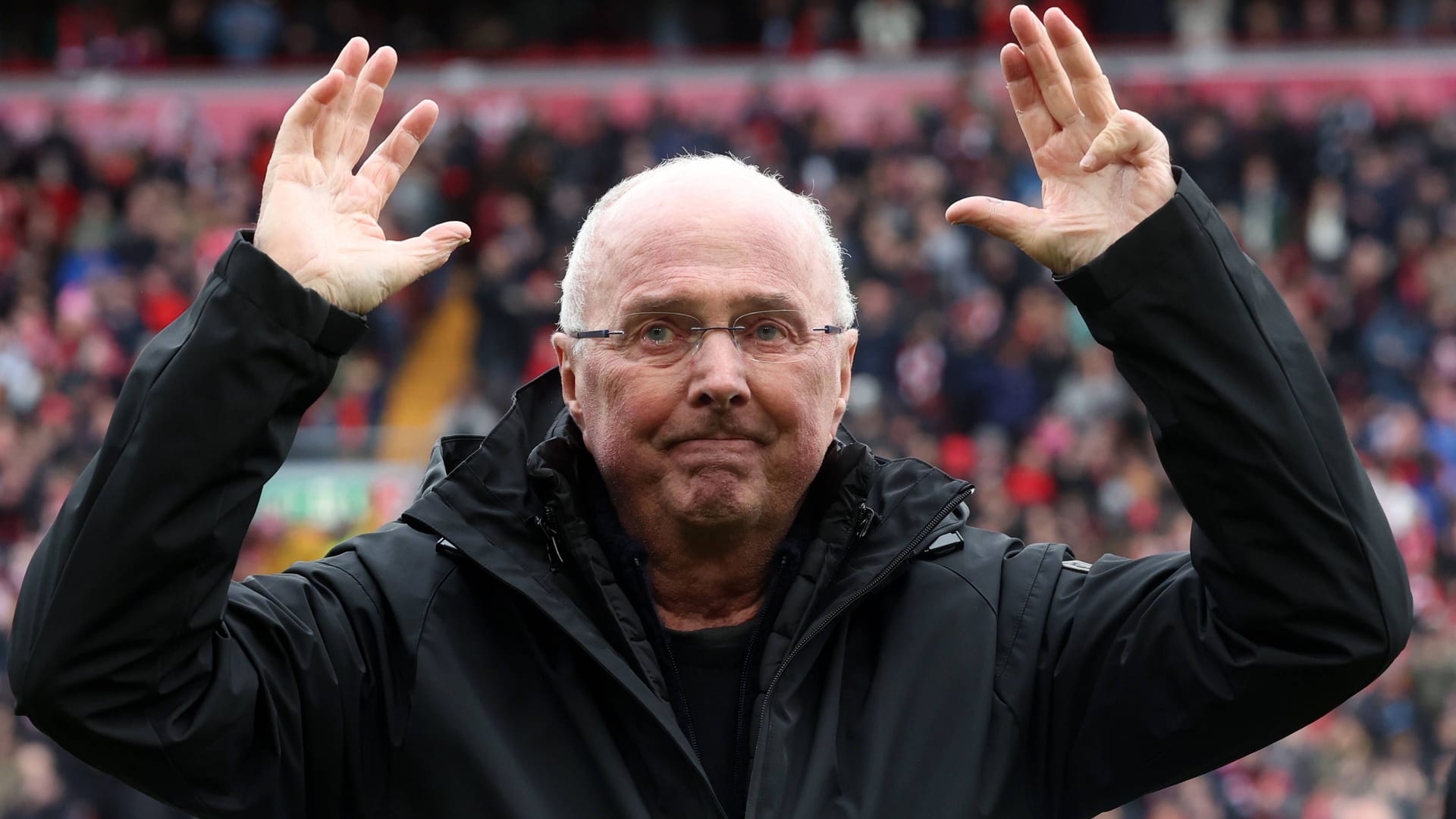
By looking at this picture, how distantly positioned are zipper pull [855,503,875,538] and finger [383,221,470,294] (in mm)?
714

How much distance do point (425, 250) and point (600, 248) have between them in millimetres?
340

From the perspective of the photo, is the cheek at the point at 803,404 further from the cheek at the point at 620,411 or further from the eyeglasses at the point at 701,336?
the cheek at the point at 620,411

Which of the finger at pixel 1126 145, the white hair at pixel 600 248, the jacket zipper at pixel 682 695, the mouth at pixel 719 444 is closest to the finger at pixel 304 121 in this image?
the white hair at pixel 600 248

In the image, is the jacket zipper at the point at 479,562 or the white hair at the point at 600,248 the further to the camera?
the white hair at the point at 600,248

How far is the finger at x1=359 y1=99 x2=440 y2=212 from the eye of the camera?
291 centimetres

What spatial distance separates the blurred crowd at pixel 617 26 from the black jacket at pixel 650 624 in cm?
1534

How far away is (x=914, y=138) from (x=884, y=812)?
12872 mm

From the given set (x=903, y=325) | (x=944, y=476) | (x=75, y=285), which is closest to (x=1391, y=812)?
(x=903, y=325)

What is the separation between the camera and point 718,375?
2.85 meters

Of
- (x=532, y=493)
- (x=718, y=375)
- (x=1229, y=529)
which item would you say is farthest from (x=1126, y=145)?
(x=532, y=493)

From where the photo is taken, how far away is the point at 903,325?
41.7ft

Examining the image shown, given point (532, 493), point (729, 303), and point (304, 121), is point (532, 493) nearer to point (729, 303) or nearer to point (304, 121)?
point (729, 303)

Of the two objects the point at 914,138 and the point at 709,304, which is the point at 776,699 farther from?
the point at 914,138

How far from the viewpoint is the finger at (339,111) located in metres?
2.85
